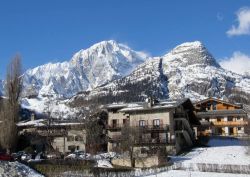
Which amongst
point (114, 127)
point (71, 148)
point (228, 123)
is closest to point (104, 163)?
point (114, 127)

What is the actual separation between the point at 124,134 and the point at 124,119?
11.3 metres

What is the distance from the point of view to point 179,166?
52.8m

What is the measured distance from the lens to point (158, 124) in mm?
72562

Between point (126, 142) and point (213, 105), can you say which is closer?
point (126, 142)

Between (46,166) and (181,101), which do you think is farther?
(181,101)

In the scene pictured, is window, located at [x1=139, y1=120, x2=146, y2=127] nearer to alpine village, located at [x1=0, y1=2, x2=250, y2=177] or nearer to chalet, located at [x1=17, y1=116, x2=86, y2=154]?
alpine village, located at [x1=0, y1=2, x2=250, y2=177]

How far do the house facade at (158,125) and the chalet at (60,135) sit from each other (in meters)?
10.7

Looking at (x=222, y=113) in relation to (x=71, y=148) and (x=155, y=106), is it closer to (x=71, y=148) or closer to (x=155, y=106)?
(x=155, y=106)

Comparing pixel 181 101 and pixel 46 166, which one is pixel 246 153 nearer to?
pixel 181 101

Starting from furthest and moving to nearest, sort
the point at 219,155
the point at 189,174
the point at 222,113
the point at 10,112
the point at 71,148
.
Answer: the point at 222,113
the point at 71,148
the point at 10,112
the point at 219,155
the point at 189,174

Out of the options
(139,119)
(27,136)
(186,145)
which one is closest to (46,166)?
(139,119)

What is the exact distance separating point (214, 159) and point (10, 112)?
106ft

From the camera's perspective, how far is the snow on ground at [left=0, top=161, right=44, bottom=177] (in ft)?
150

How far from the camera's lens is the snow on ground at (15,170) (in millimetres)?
45688
